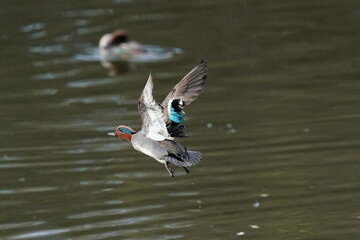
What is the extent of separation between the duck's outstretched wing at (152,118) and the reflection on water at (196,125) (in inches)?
54.0

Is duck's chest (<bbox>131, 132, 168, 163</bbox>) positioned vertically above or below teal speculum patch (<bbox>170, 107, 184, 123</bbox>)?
below

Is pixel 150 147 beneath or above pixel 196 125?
above

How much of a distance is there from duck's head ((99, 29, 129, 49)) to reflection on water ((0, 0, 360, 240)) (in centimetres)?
31

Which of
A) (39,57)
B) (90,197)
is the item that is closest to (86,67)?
(39,57)

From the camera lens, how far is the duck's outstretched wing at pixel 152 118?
6016 millimetres

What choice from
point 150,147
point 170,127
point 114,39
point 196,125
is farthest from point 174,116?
point 114,39

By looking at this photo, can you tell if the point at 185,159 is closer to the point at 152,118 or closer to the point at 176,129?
the point at 176,129

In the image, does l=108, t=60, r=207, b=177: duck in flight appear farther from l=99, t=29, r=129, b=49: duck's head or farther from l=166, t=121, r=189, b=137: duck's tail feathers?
l=99, t=29, r=129, b=49: duck's head

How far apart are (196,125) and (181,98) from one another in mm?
3975

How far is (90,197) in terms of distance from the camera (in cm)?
848

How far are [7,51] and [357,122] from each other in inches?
264

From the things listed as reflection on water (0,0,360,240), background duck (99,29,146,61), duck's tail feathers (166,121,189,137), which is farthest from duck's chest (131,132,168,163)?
background duck (99,29,146,61)

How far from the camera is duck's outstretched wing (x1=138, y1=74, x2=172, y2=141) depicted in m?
6.02

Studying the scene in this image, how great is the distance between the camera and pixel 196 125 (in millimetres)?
10422
